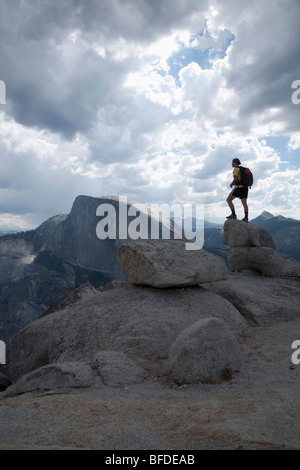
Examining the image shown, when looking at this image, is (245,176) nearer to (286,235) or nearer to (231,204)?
(231,204)

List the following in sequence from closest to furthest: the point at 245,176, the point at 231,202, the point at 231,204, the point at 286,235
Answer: the point at 245,176 → the point at 231,202 → the point at 231,204 → the point at 286,235

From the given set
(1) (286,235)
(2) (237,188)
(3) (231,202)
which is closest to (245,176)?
(2) (237,188)

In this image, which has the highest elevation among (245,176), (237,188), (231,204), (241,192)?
(245,176)

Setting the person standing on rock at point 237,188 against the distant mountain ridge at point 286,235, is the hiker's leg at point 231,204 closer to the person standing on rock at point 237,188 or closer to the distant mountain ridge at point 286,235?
the person standing on rock at point 237,188

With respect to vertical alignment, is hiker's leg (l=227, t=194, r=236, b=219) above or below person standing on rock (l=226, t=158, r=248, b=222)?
below

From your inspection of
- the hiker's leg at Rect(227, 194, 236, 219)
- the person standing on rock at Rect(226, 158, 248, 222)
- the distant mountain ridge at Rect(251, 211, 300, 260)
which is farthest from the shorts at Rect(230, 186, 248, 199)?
the distant mountain ridge at Rect(251, 211, 300, 260)

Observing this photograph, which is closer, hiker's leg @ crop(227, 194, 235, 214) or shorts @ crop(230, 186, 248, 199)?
shorts @ crop(230, 186, 248, 199)

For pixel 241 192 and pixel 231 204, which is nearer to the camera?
pixel 241 192

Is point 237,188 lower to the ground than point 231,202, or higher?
higher

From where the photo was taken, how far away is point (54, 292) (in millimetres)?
106562

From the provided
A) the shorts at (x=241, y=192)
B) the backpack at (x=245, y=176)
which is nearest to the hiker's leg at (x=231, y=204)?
the shorts at (x=241, y=192)

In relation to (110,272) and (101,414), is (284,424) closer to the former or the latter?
(101,414)

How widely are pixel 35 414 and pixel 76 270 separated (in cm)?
11481

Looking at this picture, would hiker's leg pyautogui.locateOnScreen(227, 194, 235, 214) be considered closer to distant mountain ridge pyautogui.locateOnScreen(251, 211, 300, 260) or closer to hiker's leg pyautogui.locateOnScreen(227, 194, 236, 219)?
hiker's leg pyautogui.locateOnScreen(227, 194, 236, 219)
